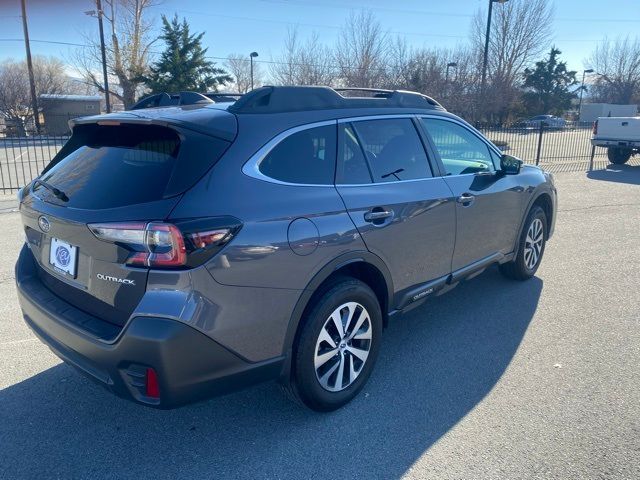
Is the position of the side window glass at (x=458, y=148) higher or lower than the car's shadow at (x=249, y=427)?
higher

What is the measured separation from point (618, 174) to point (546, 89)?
162 feet

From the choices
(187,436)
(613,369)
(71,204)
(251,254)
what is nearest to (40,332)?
(71,204)

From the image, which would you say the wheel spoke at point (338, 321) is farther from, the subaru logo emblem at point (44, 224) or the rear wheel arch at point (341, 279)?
the subaru logo emblem at point (44, 224)

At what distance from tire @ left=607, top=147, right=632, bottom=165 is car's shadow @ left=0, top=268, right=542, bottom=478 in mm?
15606

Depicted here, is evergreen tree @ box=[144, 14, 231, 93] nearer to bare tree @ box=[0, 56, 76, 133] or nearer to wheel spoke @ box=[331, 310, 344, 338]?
bare tree @ box=[0, 56, 76, 133]

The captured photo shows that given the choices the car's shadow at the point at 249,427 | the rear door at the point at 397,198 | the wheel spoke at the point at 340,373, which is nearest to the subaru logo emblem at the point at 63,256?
the car's shadow at the point at 249,427

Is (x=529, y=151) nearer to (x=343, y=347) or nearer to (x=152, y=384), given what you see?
(x=343, y=347)

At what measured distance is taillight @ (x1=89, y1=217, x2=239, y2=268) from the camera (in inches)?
86.3

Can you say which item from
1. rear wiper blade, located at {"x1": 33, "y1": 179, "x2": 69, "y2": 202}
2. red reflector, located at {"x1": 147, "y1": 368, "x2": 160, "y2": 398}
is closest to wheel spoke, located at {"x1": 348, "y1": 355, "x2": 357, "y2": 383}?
red reflector, located at {"x1": 147, "y1": 368, "x2": 160, "y2": 398}

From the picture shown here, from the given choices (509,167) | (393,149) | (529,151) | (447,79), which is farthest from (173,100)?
(447,79)

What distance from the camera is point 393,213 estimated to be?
318 centimetres

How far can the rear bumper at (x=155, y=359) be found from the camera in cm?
219

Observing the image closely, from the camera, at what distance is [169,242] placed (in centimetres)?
220

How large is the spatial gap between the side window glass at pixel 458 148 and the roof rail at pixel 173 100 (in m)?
1.65
